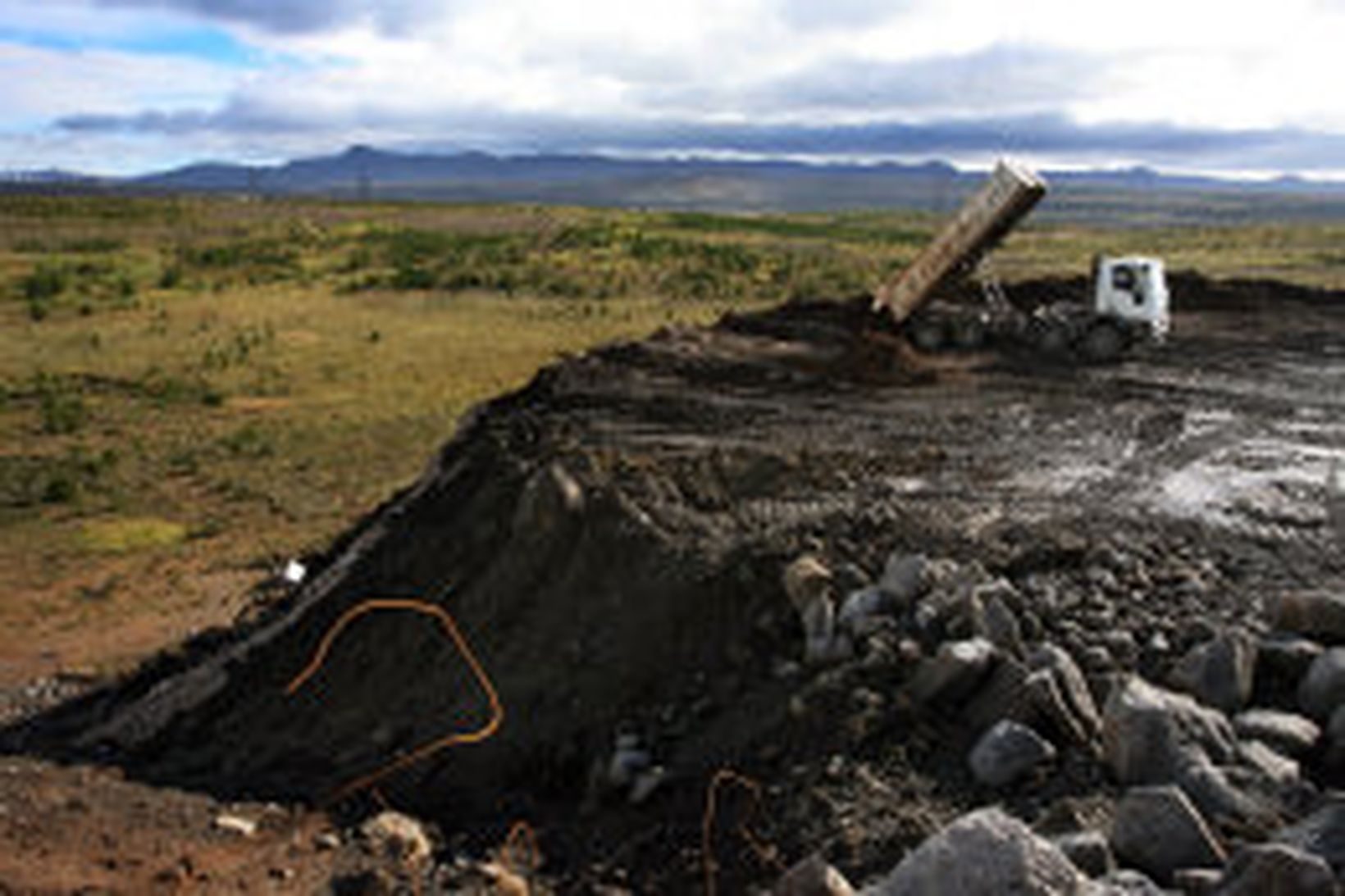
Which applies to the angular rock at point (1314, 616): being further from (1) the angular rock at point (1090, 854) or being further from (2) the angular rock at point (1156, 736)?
(1) the angular rock at point (1090, 854)

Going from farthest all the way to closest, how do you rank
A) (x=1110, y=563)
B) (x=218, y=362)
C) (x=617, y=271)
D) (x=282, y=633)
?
(x=617, y=271) < (x=218, y=362) < (x=282, y=633) < (x=1110, y=563)

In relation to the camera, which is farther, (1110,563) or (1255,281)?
(1255,281)

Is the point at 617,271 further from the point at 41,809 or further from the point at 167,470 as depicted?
the point at 41,809

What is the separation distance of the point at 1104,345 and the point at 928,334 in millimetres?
2652

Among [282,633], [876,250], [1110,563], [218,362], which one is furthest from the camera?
[876,250]

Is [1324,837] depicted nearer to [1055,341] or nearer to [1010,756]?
[1010,756]

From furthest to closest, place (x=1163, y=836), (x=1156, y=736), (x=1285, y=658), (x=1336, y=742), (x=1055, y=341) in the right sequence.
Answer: (x=1055, y=341), (x=1285, y=658), (x=1336, y=742), (x=1156, y=736), (x=1163, y=836)

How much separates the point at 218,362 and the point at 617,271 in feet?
74.0

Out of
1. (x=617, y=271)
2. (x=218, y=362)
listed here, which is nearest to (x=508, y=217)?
(x=617, y=271)

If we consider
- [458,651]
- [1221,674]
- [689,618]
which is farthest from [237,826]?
[1221,674]

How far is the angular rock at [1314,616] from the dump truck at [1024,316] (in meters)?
11.0

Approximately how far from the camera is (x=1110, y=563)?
28.6ft

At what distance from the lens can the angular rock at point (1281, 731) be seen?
6562 mm

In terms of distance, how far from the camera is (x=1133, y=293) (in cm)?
1895
